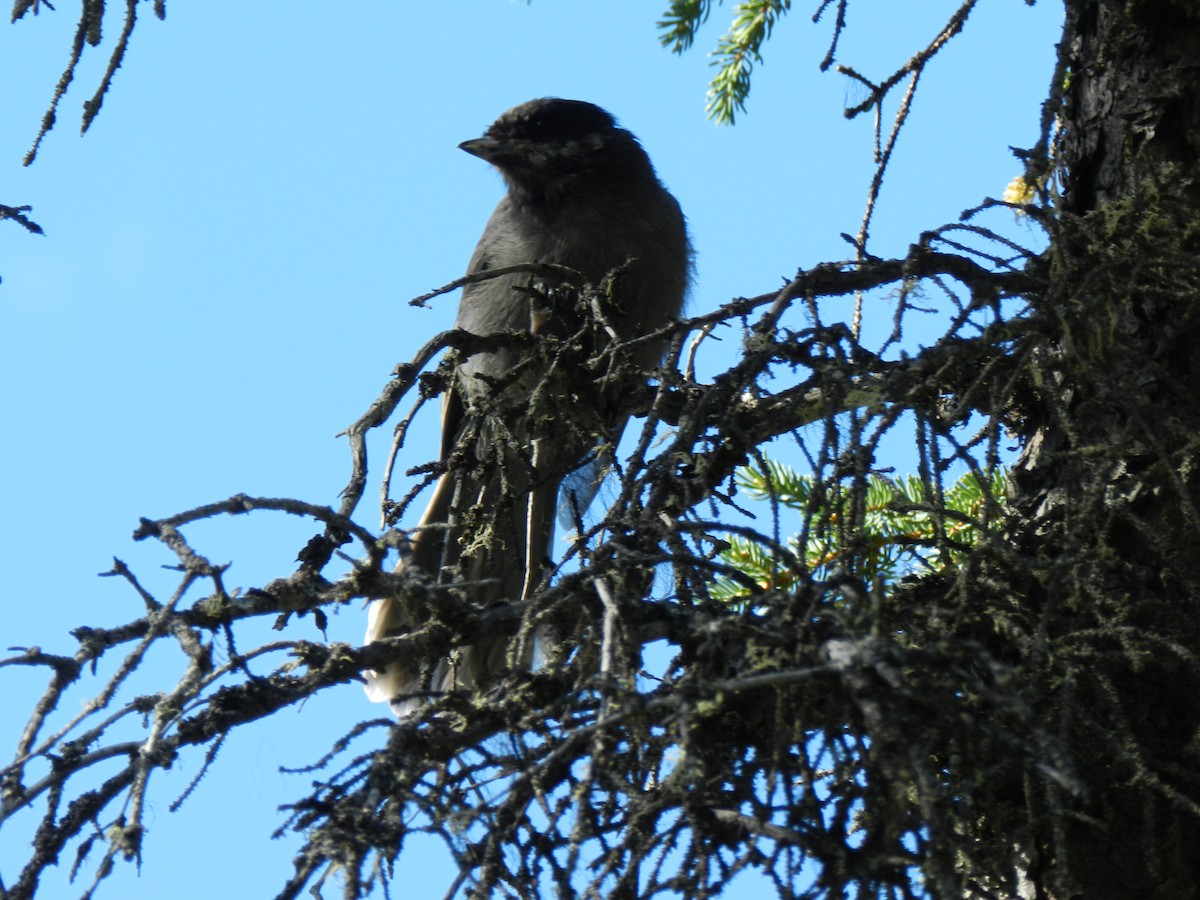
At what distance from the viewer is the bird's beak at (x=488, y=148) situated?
609 centimetres

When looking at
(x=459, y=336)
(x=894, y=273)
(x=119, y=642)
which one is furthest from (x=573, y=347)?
(x=119, y=642)

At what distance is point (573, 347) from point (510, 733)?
4.46 feet

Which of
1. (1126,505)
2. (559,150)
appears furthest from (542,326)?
(559,150)

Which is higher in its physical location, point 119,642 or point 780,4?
point 780,4

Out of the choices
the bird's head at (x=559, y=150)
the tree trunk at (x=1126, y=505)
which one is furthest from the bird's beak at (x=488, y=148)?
the tree trunk at (x=1126, y=505)

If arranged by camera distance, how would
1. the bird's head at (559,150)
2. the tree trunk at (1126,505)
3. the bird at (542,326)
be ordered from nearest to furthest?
1. the tree trunk at (1126,505)
2. the bird at (542,326)
3. the bird's head at (559,150)

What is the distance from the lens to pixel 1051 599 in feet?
6.78

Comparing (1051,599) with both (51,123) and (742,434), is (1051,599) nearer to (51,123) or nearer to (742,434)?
(742,434)

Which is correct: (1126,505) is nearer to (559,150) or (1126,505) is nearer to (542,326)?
(542,326)

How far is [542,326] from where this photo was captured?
12.1 feet

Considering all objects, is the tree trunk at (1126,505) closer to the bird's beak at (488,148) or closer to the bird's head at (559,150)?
the bird's head at (559,150)

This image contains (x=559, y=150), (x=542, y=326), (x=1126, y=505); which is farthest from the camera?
(x=559, y=150)

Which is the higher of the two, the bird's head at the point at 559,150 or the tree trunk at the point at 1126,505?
the bird's head at the point at 559,150

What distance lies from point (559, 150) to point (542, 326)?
2.59 meters
